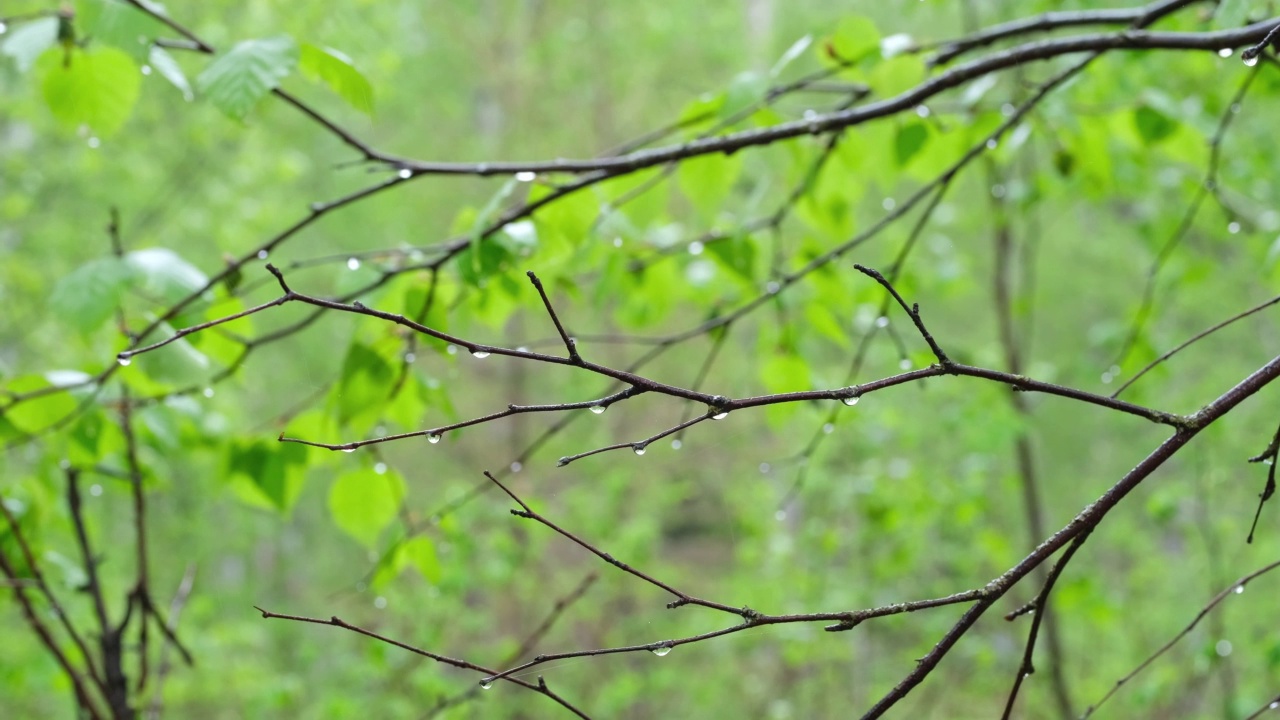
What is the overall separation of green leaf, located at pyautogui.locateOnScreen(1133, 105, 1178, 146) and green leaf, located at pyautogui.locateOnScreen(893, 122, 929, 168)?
0.44 metres

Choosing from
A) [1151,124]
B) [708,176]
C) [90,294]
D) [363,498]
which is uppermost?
[1151,124]

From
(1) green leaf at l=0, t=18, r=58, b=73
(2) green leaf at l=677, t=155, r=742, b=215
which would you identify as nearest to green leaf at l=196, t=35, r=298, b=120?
(1) green leaf at l=0, t=18, r=58, b=73

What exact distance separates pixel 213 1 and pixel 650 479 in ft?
13.9

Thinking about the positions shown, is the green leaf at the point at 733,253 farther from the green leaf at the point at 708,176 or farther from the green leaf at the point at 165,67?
the green leaf at the point at 165,67

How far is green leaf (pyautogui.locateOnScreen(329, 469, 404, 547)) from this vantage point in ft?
4.23

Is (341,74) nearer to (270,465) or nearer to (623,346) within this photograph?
(270,465)

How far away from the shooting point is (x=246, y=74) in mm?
1010

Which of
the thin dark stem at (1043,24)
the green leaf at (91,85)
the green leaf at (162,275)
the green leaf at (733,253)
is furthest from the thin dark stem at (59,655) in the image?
the thin dark stem at (1043,24)

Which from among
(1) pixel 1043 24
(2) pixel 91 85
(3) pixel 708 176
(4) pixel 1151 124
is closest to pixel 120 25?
(2) pixel 91 85

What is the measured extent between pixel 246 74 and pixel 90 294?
38 cm

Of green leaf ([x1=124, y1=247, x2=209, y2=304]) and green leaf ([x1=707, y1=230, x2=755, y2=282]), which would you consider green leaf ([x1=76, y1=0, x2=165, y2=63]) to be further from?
green leaf ([x1=707, y1=230, x2=755, y2=282])

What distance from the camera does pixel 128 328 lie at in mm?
1295

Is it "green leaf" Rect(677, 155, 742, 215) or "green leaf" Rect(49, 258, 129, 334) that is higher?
"green leaf" Rect(677, 155, 742, 215)

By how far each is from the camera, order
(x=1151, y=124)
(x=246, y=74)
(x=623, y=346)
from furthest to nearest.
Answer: (x=623, y=346) < (x=1151, y=124) < (x=246, y=74)
